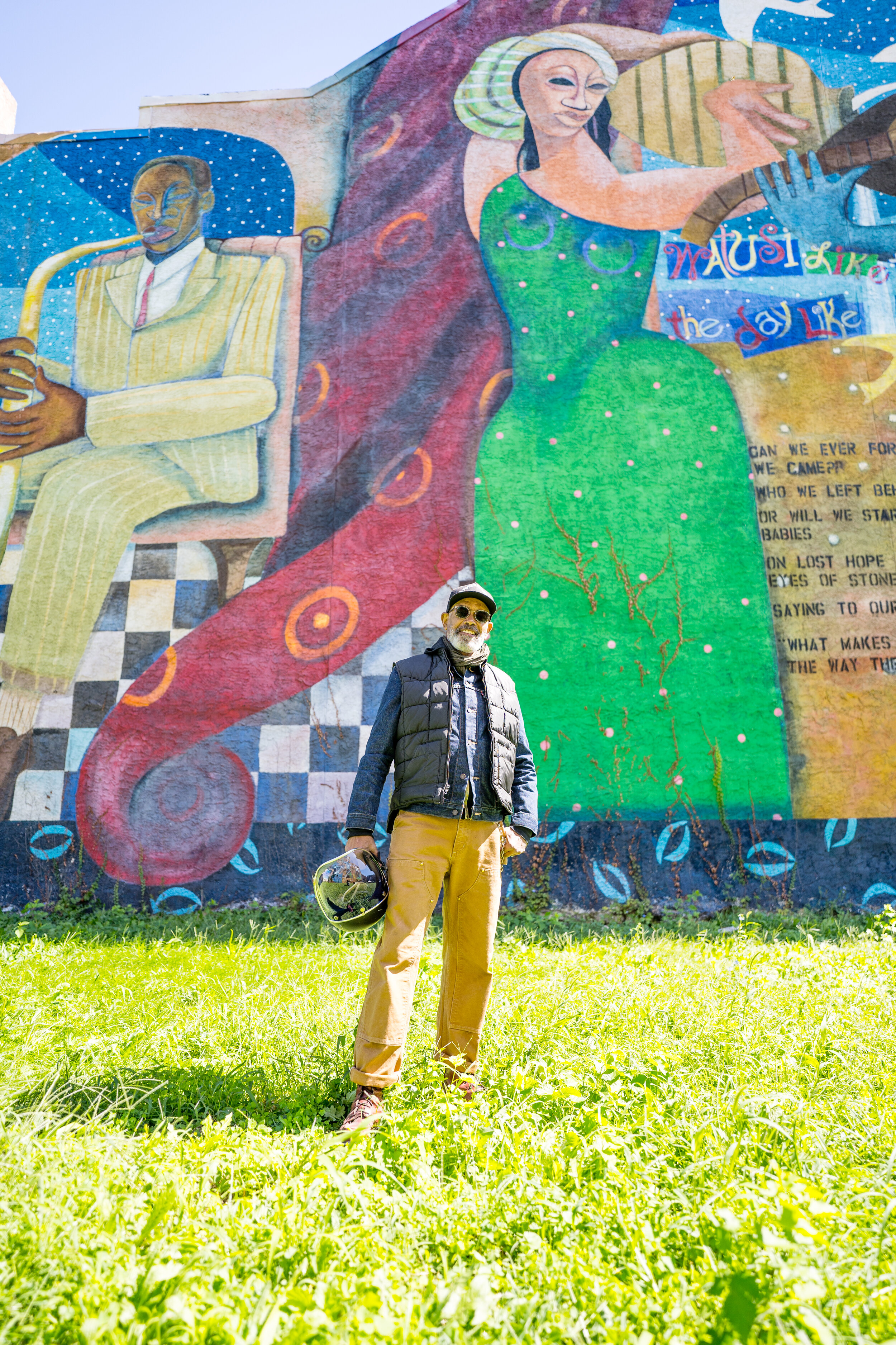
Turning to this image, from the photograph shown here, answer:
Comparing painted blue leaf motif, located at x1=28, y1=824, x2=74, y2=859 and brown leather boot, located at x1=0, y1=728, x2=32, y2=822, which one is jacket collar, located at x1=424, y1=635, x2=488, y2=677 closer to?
painted blue leaf motif, located at x1=28, y1=824, x2=74, y2=859

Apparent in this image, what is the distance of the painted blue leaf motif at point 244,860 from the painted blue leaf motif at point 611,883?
2.83 meters

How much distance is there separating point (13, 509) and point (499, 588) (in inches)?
185

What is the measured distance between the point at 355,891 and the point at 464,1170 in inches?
41.2

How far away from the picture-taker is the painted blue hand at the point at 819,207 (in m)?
8.24

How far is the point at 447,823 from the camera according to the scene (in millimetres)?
3357

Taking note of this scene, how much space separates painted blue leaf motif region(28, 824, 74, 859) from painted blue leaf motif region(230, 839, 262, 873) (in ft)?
4.80

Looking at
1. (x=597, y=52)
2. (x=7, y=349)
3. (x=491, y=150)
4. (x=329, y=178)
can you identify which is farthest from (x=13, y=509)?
(x=597, y=52)

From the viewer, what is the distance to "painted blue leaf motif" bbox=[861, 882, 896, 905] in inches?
280

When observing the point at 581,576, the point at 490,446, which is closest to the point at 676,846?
the point at 581,576

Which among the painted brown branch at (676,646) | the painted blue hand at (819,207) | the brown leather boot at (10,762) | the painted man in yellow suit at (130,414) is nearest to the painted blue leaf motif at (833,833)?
the painted brown branch at (676,646)

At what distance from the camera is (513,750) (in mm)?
3650

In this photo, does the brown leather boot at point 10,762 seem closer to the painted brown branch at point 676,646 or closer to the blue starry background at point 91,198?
the blue starry background at point 91,198

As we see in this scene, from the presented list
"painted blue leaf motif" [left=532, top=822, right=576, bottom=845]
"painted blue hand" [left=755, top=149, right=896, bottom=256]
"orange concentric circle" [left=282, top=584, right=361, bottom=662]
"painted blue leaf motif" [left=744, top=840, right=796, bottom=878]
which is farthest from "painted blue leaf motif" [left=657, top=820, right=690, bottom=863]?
"painted blue hand" [left=755, top=149, right=896, bottom=256]

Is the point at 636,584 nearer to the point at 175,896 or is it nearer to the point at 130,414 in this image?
the point at 175,896
